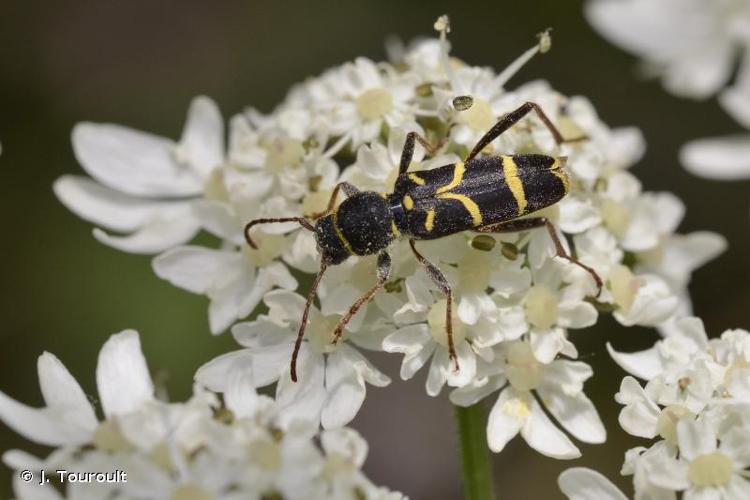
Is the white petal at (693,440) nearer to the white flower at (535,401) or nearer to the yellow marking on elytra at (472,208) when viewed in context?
the white flower at (535,401)

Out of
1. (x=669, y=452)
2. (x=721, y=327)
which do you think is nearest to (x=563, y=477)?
(x=669, y=452)

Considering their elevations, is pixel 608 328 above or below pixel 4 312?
below

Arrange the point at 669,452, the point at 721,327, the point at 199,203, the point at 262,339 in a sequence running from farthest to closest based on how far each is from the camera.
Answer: the point at 721,327 → the point at 199,203 → the point at 262,339 → the point at 669,452

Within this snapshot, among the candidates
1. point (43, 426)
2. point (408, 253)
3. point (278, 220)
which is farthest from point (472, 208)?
point (43, 426)

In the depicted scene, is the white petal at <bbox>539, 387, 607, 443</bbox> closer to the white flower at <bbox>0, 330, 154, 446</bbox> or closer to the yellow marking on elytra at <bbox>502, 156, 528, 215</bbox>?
the yellow marking on elytra at <bbox>502, 156, 528, 215</bbox>

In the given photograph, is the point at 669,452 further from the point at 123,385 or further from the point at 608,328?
the point at 608,328

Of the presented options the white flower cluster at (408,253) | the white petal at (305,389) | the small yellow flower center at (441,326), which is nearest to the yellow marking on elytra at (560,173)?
the white flower cluster at (408,253)
